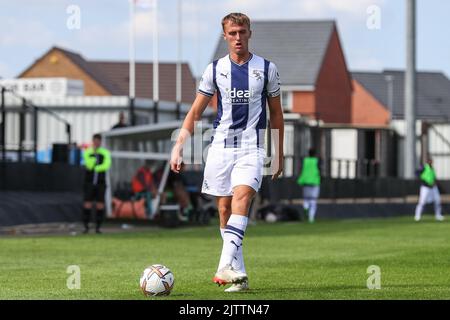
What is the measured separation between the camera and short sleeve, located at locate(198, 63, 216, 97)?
37.3 ft

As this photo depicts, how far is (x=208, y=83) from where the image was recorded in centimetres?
1141

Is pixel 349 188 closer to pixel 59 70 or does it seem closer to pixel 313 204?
pixel 313 204

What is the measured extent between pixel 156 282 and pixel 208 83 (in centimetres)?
174

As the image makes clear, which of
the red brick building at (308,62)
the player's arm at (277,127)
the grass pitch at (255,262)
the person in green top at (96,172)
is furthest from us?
A: the red brick building at (308,62)

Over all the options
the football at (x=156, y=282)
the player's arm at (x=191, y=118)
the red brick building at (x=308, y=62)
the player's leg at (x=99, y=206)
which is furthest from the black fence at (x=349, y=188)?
the red brick building at (x=308, y=62)

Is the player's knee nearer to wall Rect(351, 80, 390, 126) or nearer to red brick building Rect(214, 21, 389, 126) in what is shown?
red brick building Rect(214, 21, 389, 126)

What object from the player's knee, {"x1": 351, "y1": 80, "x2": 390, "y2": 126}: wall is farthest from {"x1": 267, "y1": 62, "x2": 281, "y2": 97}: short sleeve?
{"x1": 351, "y1": 80, "x2": 390, "y2": 126}: wall

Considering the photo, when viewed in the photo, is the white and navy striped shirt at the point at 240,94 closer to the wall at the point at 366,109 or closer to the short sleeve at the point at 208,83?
the short sleeve at the point at 208,83

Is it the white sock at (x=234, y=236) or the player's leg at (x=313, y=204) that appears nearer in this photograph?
the white sock at (x=234, y=236)

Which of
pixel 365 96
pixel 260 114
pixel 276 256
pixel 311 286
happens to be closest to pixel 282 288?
pixel 311 286

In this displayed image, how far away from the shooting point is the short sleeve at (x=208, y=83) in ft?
37.3

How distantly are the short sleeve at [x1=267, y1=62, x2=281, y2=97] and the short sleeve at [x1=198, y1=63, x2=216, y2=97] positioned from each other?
47 centimetres
